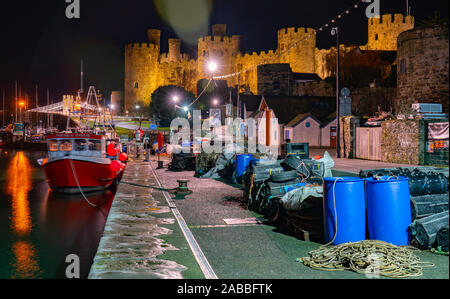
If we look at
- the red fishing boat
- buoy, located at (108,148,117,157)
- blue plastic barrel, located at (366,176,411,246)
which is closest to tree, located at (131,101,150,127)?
buoy, located at (108,148,117,157)

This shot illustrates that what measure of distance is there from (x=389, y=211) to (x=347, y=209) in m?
0.58

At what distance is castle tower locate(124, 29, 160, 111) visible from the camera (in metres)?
91.8

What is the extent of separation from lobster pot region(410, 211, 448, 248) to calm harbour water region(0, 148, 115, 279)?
16.9ft

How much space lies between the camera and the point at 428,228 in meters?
6.10

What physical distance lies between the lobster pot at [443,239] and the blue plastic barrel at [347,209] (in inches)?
38.8

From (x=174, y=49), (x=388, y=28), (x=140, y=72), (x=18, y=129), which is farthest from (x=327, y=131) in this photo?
(x=174, y=49)

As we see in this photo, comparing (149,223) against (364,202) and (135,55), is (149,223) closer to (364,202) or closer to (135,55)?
(364,202)

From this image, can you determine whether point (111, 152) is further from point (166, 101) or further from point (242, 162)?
point (166, 101)

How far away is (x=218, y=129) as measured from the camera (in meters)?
54.0

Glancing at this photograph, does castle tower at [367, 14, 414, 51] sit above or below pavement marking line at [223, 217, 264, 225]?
above

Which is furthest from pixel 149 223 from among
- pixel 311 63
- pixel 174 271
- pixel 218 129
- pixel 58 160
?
pixel 311 63

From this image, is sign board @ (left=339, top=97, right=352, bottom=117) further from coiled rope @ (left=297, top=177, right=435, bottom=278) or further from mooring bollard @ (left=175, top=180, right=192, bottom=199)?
coiled rope @ (left=297, top=177, right=435, bottom=278)

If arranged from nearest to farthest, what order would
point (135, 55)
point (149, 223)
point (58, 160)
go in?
point (149, 223), point (58, 160), point (135, 55)

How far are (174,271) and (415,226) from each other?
3.45 m
